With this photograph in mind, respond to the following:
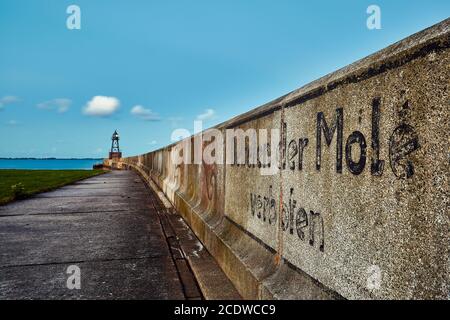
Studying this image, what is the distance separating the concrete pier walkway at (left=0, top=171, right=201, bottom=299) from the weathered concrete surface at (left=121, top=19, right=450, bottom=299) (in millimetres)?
935

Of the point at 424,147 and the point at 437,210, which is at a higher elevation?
the point at 424,147

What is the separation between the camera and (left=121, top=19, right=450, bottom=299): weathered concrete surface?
57.6 inches

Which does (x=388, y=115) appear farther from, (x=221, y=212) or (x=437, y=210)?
(x=221, y=212)

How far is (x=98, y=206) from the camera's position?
29.2ft

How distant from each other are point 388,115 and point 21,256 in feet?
14.1

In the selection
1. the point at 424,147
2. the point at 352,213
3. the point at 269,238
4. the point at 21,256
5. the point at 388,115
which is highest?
the point at 388,115

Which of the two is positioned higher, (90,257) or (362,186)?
(362,186)

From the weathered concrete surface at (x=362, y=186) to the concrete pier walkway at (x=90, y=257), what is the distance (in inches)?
36.8

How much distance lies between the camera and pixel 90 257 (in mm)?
4457

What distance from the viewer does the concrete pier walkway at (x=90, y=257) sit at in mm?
3363

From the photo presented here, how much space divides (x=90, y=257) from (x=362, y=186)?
3.52 m

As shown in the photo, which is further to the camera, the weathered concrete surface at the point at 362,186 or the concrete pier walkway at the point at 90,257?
the concrete pier walkway at the point at 90,257

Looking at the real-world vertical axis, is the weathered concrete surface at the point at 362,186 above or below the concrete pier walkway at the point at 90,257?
above

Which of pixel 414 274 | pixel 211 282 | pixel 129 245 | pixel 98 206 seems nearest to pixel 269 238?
pixel 211 282
